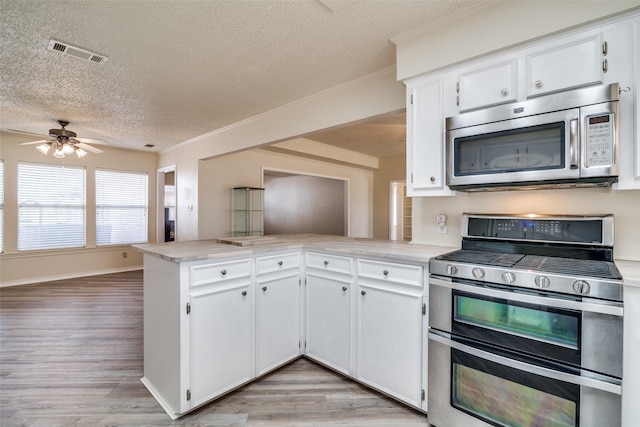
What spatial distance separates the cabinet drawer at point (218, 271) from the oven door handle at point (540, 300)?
1.30m

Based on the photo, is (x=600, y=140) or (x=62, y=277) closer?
(x=600, y=140)

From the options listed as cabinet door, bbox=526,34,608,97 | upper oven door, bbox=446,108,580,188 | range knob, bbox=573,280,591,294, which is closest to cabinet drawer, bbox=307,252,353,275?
upper oven door, bbox=446,108,580,188

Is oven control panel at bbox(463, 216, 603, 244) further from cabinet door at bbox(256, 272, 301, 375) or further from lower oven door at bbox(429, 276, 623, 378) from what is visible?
cabinet door at bbox(256, 272, 301, 375)

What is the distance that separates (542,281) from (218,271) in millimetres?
1801

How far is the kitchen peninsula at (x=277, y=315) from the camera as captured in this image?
1.88 meters

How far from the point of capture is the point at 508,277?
4.78 feet

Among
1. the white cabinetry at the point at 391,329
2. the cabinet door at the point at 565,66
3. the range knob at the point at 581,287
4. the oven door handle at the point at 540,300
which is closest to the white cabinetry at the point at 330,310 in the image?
the white cabinetry at the point at 391,329

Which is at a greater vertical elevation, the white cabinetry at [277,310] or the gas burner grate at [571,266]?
the gas burner grate at [571,266]

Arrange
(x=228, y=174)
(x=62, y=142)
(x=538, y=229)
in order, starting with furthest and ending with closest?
(x=228, y=174) < (x=62, y=142) < (x=538, y=229)

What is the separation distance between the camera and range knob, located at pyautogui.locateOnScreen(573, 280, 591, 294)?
127cm

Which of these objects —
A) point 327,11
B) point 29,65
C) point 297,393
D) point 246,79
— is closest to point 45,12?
point 29,65

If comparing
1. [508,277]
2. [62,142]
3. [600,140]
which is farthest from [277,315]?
[62,142]

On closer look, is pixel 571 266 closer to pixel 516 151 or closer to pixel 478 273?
pixel 478 273

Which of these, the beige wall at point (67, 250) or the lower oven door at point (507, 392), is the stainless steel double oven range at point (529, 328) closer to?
the lower oven door at point (507, 392)
